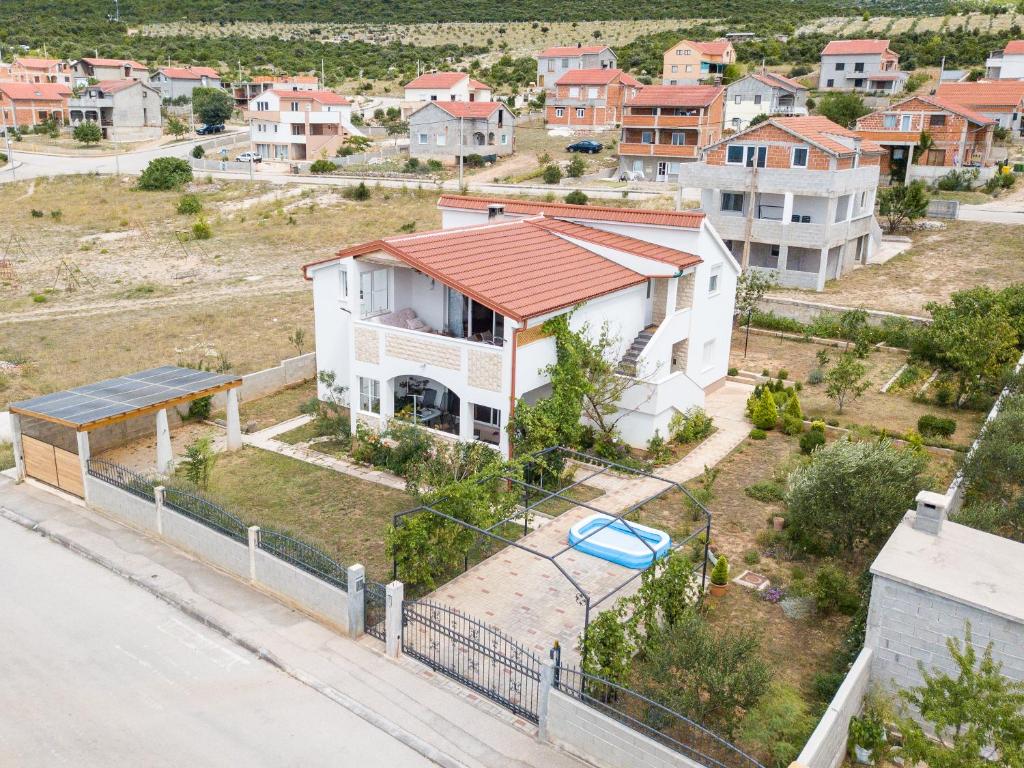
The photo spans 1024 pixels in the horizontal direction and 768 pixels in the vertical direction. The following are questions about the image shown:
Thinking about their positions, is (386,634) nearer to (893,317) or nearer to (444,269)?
(444,269)

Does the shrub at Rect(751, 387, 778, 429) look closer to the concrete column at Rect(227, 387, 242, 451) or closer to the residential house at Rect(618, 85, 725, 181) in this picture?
the concrete column at Rect(227, 387, 242, 451)

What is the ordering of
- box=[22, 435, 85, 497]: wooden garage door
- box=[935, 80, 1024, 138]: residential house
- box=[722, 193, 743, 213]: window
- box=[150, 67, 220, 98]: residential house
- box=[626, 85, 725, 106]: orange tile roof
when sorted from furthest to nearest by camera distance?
box=[150, 67, 220, 98]: residential house
box=[935, 80, 1024, 138]: residential house
box=[626, 85, 725, 106]: orange tile roof
box=[722, 193, 743, 213]: window
box=[22, 435, 85, 497]: wooden garage door

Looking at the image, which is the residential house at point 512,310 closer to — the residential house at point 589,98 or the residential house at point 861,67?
the residential house at point 589,98

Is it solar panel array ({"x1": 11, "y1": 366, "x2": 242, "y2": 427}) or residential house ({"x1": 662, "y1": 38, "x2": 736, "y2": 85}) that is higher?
residential house ({"x1": 662, "y1": 38, "x2": 736, "y2": 85})

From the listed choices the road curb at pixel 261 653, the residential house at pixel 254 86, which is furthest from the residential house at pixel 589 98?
the road curb at pixel 261 653

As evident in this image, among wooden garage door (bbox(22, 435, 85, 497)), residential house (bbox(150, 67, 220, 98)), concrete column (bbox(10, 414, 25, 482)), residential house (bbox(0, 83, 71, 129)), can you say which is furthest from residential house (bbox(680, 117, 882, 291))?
residential house (bbox(0, 83, 71, 129))

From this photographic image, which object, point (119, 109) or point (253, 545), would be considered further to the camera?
point (119, 109)

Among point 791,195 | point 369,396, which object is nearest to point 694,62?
point 791,195

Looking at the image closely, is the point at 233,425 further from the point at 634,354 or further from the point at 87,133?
the point at 87,133

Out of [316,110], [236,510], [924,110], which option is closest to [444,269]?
[236,510]
